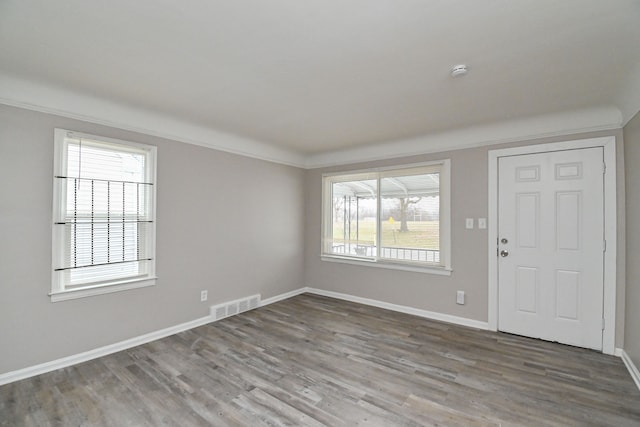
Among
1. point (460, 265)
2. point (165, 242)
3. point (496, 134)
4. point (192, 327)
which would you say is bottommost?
point (192, 327)

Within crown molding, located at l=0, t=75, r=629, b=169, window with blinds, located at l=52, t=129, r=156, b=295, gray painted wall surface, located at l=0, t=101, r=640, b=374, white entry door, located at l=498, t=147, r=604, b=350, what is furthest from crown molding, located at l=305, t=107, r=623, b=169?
window with blinds, located at l=52, t=129, r=156, b=295

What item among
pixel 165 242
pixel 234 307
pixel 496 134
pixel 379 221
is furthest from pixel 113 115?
pixel 496 134

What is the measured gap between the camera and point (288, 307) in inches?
171

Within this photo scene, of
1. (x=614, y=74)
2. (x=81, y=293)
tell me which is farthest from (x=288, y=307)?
(x=614, y=74)

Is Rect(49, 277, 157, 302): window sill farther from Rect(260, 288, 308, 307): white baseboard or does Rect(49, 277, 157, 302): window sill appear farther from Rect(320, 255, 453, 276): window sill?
Rect(320, 255, 453, 276): window sill

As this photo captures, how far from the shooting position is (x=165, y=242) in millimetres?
3316

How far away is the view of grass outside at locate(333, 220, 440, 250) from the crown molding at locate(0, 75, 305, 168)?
6.40 ft

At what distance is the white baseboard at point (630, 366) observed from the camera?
92.1 inches

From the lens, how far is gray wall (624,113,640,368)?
8.06ft

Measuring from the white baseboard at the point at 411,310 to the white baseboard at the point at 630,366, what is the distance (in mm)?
1145

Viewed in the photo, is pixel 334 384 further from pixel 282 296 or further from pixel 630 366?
pixel 630 366

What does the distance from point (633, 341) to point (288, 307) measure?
148 inches

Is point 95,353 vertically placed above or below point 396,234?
below

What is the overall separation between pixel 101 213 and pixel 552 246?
4822mm
